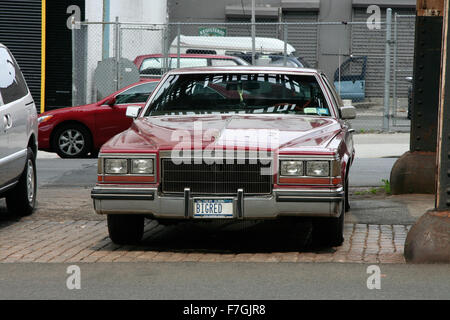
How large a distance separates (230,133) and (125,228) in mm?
1232

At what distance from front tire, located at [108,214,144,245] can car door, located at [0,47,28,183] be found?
62.0 inches

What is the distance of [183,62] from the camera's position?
23062mm

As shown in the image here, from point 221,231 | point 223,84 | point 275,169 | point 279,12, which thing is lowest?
point 221,231

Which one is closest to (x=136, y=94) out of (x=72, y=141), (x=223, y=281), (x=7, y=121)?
(x=72, y=141)

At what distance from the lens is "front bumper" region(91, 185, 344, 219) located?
25.0ft

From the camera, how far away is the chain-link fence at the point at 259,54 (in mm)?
22234

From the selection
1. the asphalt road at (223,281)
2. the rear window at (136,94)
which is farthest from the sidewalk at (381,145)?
the asphalt road at (223,281)

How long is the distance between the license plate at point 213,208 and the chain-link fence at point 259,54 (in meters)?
8.78

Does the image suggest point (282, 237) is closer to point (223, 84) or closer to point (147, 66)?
point (223, 84)

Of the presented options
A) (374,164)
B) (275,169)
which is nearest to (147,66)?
(374,164)

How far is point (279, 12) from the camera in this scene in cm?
3797

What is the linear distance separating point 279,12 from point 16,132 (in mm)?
28906

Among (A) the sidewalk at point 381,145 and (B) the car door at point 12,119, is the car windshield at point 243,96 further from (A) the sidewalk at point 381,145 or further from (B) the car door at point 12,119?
(A) the sidewalk at point 381,145

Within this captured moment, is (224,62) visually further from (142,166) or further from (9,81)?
(142,166)
